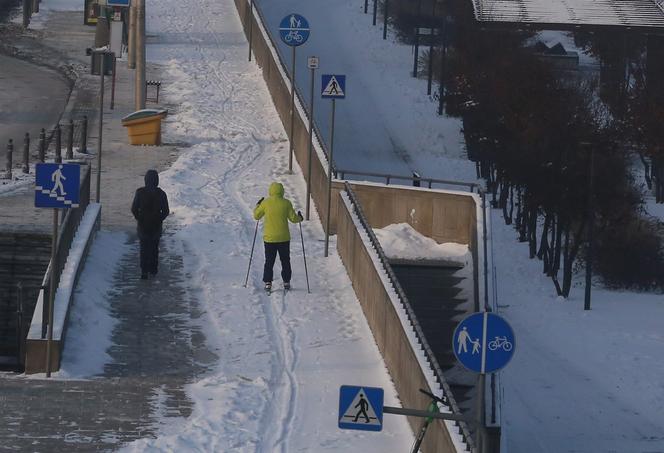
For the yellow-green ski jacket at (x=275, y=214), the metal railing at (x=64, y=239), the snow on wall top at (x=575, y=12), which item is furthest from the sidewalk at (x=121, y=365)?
the snow on wall top at (x=575, y=12)

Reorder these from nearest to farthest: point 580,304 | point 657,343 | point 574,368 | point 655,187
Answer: point 574,368 → point 657,343 → point 580,304 → point 655,187

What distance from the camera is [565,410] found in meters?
27.4

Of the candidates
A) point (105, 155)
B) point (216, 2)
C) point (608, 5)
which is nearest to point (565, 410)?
point (105, 155)

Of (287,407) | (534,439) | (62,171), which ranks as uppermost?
(62,171)

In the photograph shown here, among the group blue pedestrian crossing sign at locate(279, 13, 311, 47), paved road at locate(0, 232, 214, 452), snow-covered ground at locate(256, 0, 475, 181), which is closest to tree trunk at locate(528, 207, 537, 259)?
snow-covered ground at locate(256, 0, 475, 181)

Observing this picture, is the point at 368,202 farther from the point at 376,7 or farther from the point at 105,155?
the point at 376,7

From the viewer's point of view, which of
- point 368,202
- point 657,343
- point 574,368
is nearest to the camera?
point 368,202

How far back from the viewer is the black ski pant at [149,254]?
20.4 meters

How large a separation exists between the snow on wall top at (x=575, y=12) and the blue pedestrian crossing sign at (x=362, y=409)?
43320 millimetres

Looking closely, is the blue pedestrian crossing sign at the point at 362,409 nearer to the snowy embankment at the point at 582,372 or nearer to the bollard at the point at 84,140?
the snowy embankment at the point at 582,372

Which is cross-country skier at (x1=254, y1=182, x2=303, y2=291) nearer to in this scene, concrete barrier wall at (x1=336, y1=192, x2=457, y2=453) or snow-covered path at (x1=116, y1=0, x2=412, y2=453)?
snow-covered path at (x1=116, y1=0, x2=412, y2=453)

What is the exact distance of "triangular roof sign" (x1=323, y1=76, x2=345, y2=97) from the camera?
22016 millimetres

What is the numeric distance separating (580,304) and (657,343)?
4.72m

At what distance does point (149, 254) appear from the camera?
2047cm
